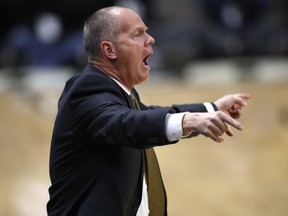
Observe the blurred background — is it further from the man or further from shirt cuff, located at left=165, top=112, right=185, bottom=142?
shirt cuff, located at left=165, top=112, right=185, bottom=142

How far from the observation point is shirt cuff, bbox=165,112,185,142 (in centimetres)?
196

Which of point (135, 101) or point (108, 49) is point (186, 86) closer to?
point (135, 101)

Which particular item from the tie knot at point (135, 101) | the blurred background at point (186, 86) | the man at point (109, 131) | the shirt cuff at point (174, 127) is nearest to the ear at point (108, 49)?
the man at point (109, 131)

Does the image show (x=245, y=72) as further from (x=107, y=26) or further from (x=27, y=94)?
(x=107, y=26)

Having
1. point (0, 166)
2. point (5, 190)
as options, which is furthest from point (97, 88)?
point (0, 166)

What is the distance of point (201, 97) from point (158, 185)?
2.97 metres

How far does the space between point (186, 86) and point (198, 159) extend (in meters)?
1.04

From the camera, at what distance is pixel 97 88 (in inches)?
84.8

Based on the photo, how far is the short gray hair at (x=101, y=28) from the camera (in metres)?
2.27

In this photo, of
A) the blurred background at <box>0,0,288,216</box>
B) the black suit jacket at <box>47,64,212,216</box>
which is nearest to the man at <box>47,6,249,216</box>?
the black suit jacket at <box>47,64,212,216</box>

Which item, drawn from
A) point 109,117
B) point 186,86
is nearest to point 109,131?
point 109,117

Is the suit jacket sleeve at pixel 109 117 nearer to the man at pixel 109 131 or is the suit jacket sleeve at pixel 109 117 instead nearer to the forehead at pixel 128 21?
the man at pixel 109 131

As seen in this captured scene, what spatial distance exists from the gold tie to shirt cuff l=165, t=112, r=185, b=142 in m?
0.38

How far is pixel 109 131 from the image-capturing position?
2025mm
